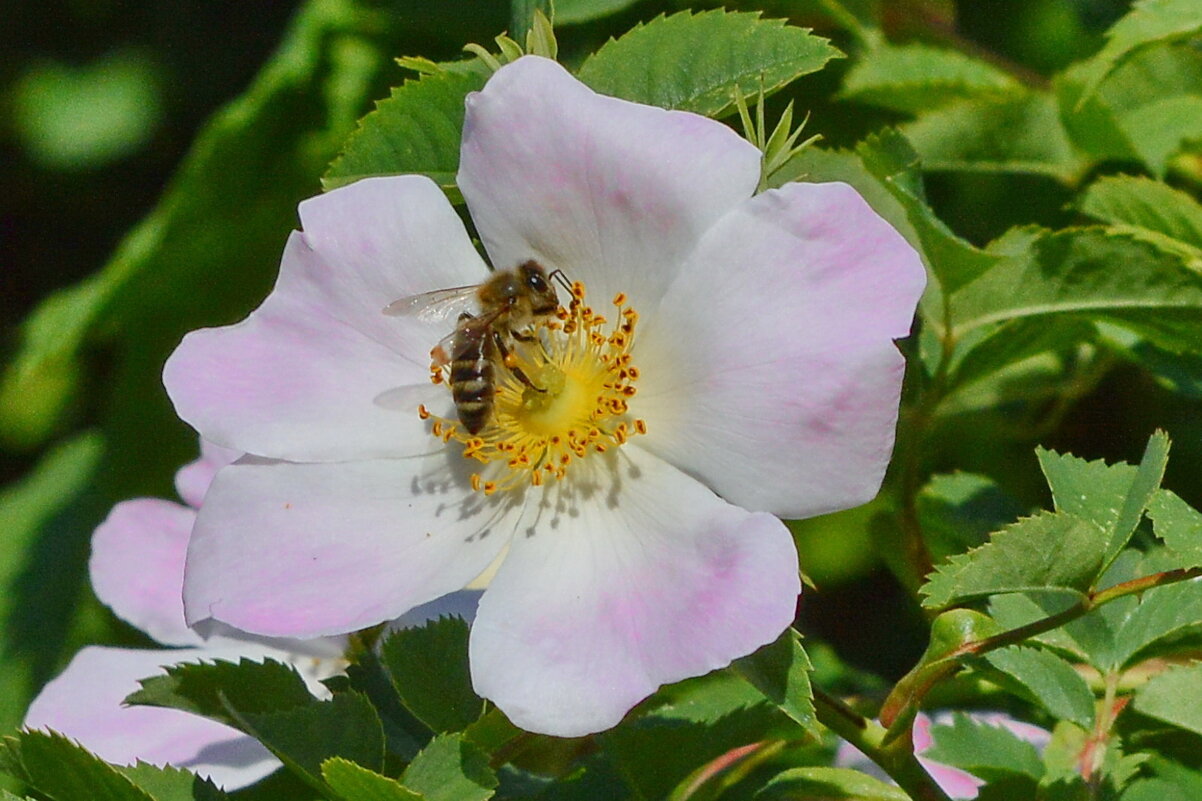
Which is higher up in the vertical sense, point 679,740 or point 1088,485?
point 1088,485

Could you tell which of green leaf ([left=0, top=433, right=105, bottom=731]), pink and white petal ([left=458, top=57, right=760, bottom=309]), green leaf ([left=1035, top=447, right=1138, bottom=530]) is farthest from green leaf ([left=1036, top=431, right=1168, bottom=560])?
green leaf ([left=0, top=433, right=105, bottom=731])

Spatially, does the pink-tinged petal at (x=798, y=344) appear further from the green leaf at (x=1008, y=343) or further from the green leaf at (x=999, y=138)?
the green leaf at (x=999, y=138)

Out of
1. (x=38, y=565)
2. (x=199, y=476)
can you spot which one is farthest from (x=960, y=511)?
(x=38, y=565)

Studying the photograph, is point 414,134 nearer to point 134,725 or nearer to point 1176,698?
point 134,725

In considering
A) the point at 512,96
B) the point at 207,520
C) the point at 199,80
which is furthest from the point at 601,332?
the point at 199,80

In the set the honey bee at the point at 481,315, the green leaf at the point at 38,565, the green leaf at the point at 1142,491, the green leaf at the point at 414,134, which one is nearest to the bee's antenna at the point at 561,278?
the honey bee at the point at 481,315

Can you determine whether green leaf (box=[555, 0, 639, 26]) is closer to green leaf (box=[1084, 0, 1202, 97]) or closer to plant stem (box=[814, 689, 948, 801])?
green leaf (box=[1084, 0, 1202, 97])
